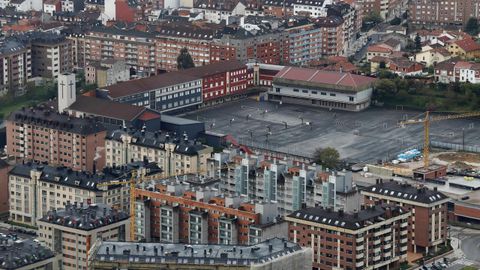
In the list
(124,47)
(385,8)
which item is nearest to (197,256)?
(124,47)

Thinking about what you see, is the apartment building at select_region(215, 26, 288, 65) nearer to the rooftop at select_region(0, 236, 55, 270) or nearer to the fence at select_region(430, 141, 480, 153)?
the fence at select_region(430, 141, 480, 153)

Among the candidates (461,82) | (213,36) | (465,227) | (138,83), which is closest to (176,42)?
(213,36)

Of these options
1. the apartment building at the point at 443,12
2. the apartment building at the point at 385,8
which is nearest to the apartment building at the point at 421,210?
the apartment building at the point at 443,12

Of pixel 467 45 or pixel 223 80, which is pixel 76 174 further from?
pixel 467 45

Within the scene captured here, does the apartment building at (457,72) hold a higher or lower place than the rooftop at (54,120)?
higher

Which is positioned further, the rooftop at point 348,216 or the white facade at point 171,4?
the white facade at point 171,4

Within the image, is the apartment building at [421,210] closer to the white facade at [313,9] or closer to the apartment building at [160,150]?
the apartment building at [160,150]

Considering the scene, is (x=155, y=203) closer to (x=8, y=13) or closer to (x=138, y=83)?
(x=138, y=83)
